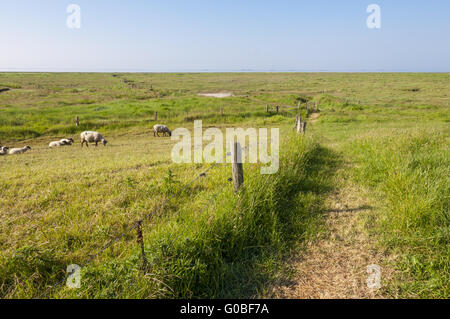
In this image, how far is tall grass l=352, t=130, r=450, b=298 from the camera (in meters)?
3.41

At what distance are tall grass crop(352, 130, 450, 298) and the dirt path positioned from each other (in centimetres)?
32

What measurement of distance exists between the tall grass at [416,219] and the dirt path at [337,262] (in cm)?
32

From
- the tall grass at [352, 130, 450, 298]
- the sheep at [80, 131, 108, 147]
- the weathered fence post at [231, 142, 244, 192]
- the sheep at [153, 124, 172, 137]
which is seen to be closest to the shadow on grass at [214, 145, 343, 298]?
the weathered fence post at [231, 142, 244, 192]

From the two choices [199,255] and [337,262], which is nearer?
[199,255]

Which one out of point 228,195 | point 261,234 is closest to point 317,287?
point 261,234

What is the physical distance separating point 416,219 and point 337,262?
167 cm

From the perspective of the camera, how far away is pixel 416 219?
4.40m

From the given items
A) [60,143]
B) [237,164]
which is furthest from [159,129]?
[237,164]

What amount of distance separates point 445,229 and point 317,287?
234cm

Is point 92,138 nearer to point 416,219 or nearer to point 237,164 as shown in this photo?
point 237,164

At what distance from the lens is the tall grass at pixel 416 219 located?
11.2ft

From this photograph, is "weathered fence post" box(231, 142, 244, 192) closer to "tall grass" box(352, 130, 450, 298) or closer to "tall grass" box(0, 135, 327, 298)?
"tall grass" box(0, 135, 327, 298)

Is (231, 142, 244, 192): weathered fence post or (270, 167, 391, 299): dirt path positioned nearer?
(270, 167, 391, 299): dirt path

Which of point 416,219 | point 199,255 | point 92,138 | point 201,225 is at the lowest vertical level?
point 199,255
